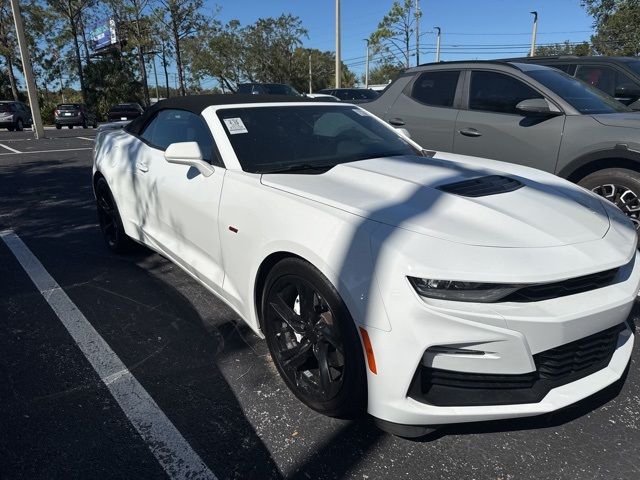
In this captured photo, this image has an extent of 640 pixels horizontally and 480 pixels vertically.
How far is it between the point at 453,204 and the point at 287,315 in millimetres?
957

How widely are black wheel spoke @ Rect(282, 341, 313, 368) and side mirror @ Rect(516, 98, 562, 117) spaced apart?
329 centimetres

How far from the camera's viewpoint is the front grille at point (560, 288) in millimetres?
1803

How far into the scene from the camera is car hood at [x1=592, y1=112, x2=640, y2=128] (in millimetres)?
3999

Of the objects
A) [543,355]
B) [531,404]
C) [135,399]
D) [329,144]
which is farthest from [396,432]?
[329,144]

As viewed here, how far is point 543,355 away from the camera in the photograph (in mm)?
1836

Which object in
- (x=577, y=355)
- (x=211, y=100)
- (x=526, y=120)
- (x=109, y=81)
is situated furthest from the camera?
(x=109, y=81)

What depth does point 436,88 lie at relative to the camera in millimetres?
5352

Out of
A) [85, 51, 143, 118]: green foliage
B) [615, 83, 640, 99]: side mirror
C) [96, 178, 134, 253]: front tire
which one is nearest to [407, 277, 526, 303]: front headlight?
[96, 178, 134, 253]: front tire

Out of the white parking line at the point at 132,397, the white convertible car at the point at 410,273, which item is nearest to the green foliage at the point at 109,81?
the white parking line at the point at 132,397

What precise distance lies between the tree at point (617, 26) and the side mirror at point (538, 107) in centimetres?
2726

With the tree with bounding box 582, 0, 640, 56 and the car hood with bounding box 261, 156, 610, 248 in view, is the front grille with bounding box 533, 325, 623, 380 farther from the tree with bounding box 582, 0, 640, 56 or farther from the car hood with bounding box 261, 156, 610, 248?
the tree with bounding box 582, 0, 640, 56

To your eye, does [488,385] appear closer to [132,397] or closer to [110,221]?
[132,397]

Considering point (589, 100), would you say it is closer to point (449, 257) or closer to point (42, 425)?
point (449, 257)

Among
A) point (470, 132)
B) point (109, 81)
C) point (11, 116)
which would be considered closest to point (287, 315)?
point (470, 132)
